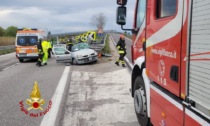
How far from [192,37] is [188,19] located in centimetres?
22

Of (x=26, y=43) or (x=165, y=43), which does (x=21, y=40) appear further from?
(x=165, y=43)

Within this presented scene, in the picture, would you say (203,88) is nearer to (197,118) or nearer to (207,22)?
(197,118)

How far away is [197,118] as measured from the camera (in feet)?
9.38

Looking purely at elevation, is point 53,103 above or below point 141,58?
below

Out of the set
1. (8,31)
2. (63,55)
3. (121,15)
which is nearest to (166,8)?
(121,15)

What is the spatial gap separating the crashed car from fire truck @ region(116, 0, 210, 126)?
12.0 m

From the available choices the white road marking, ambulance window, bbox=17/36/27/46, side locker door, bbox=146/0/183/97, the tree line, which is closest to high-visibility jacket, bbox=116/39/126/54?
the white road marking

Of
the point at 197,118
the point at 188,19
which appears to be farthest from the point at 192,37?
the point at 197,118

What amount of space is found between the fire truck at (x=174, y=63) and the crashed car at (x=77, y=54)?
473 inches

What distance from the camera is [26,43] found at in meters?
22.8

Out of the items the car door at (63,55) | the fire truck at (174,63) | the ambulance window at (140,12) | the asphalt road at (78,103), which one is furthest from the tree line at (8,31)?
the fire truck at (174,63)

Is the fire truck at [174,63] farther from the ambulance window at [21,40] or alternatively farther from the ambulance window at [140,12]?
the ambulance window at [21,40]

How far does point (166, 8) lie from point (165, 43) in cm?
52

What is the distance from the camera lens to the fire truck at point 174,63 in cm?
275
